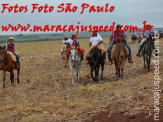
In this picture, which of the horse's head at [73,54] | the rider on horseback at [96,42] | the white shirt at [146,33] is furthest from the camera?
the white shirt at [146,33]

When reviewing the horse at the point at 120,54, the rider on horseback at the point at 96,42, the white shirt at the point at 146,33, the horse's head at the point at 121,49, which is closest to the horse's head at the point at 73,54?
the rider on horseback at the point at 96,42

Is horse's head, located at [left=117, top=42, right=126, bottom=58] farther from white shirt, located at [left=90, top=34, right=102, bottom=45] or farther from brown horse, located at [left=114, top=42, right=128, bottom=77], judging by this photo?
white shirt, located at [left=90, top=34, right=102, bottom=45]

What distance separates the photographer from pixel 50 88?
14.1 metres

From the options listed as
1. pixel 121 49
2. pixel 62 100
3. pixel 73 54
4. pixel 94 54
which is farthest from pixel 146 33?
pixel 62 100

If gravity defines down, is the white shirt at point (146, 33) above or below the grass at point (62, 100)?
above

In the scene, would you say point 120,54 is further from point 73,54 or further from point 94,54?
point 73,54

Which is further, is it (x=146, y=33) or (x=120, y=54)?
(x=146, y=33)

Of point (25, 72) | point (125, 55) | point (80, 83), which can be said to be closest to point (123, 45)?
point (125, 55)

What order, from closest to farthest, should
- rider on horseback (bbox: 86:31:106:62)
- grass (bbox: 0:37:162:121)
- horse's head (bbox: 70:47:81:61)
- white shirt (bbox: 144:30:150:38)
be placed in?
grass (bbox: 0:37:162:121), rider on horseback (bbox: 86:31:106:62), horse's head (bbox: 70:47:81:61), white shirt (bbox: 144:30:150:38)

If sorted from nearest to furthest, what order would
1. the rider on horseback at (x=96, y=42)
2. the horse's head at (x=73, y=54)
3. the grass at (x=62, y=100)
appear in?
1. the grass at (x=62, y=100)
2. the rider on horseback at (x=96, y=42)
3. the horse's head at (x=73, y=54)

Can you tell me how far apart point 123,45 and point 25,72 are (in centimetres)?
898

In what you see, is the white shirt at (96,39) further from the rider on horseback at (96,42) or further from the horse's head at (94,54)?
the horse's head at (94,54)

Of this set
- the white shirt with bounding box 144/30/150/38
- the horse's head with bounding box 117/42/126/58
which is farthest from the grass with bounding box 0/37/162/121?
the white shirt with bounding box 144/30/150/38

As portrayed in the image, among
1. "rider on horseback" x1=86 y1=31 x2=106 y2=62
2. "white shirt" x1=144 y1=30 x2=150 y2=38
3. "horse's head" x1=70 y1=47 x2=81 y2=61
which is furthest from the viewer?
"white shirt" x1=144 y1=30 x2=150 y2=38
